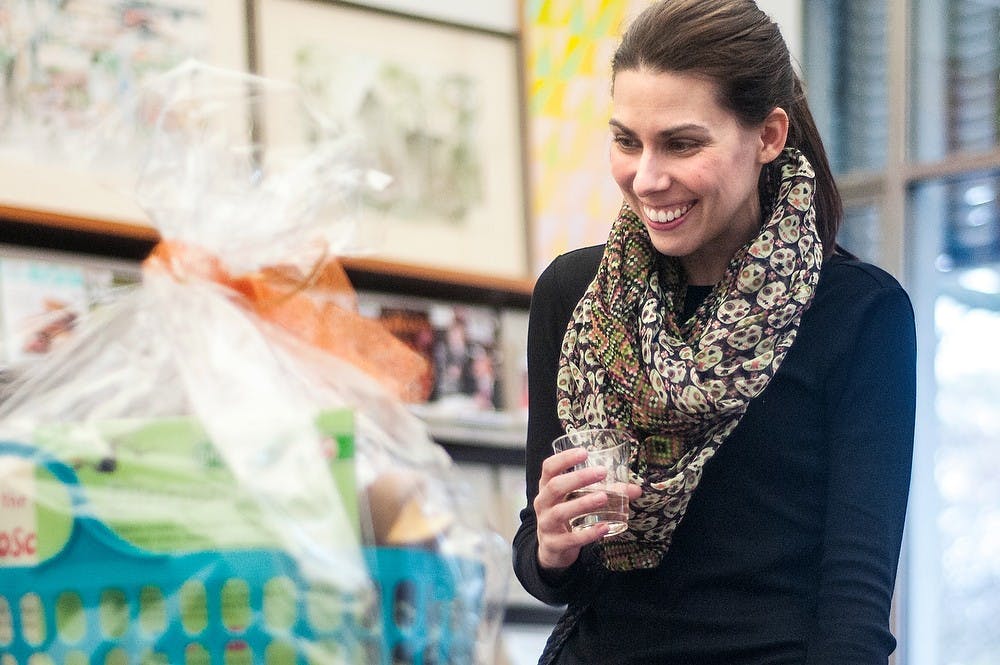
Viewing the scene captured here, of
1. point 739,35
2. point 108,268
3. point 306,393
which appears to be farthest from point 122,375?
point 108,268

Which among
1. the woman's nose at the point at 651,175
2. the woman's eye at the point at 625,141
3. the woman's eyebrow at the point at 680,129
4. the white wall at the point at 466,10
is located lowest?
the woman's nose at the point at 651,175

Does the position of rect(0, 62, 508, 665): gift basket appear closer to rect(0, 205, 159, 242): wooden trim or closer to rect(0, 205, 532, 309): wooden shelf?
rect(0, 205, 532, 309): wooden shelf

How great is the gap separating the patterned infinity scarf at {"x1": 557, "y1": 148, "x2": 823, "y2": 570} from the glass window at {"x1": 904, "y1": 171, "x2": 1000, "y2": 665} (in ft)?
7.92

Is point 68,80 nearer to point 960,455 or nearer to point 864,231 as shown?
point 864,231

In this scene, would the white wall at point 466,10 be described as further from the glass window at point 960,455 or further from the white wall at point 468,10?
the glass window at point 960,455

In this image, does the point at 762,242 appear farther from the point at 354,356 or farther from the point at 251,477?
the point at 251,477

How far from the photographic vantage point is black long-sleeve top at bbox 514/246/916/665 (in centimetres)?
120

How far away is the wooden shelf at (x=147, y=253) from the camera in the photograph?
2576mm

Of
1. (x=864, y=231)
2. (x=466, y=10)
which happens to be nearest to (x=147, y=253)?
(x=466, y=10)

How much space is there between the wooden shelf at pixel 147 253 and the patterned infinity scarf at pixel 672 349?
3.88ft

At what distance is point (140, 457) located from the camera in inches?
39.5

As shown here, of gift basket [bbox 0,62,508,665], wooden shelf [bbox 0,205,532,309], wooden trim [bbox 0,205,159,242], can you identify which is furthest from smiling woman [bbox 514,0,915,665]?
wooden trim [bbox 0,205,159,242]

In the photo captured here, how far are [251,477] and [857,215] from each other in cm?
304

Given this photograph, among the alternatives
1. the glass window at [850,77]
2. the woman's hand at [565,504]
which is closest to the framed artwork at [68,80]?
the woman's hand at [565,504]
